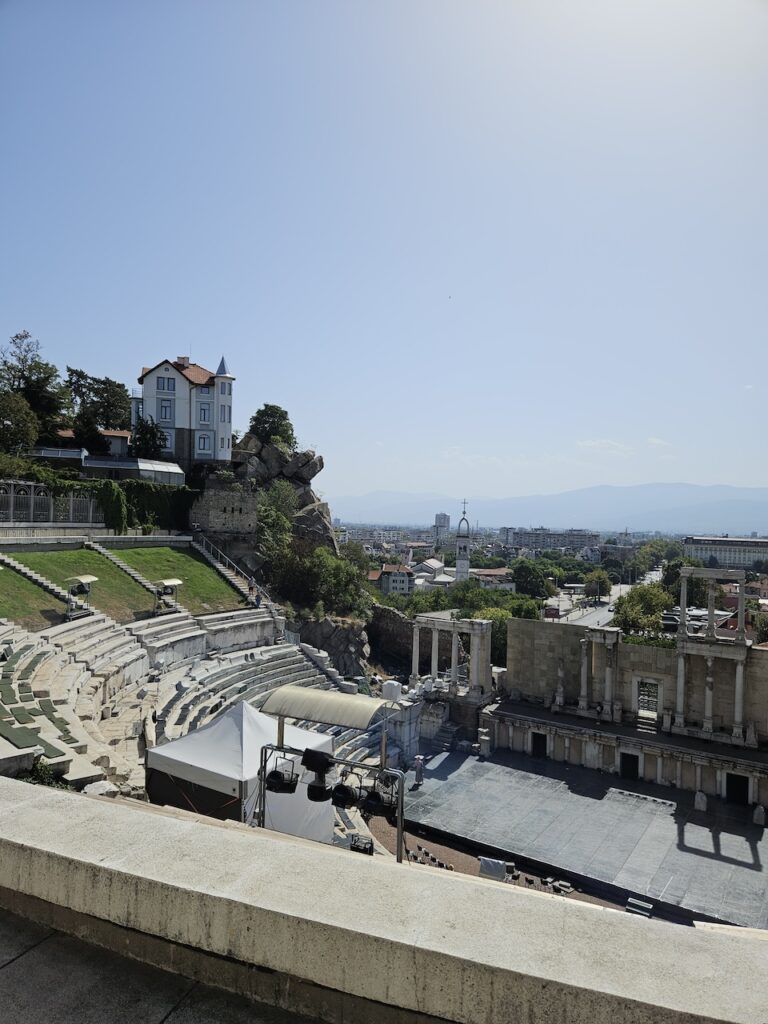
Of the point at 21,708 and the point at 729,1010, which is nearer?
the point at 729,1010

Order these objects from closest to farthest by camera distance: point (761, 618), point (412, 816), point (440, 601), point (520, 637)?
point (412, 816)
point (520, 637)
point (761, 618)
point (440, 601)

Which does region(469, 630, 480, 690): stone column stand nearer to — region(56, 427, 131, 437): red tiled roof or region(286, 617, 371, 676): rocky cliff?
region(286, 617, 371, 676): rocky cliff

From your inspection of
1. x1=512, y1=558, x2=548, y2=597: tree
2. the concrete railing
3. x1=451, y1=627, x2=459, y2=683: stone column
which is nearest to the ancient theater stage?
x1=451, y1=627, x2=459, y2=683: stone column

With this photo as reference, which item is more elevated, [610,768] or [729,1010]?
[729,1010]

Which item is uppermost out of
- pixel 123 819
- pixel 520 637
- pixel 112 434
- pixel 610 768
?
pixel 112 434

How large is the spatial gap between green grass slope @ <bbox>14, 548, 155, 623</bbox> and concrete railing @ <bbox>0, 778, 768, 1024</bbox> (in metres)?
27.9

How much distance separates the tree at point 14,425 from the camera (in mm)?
41031

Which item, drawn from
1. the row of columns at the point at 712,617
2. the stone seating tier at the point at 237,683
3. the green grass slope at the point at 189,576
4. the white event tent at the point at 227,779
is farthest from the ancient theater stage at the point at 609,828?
the green grass slope at the point at 189,576

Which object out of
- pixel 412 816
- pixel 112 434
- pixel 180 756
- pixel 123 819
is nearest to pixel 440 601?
pixel 112 434

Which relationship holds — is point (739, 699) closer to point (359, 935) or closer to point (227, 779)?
point (227, 779)

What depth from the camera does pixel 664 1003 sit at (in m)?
2.21

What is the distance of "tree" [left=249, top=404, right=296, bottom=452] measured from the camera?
58.5 m

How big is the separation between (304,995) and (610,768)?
27116 mm

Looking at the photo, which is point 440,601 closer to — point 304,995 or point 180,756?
point 180,756
